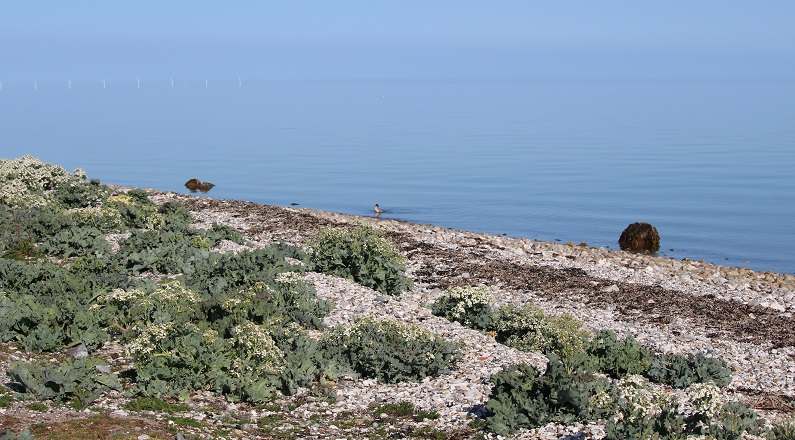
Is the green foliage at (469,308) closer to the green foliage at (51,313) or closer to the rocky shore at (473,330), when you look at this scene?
the rocky shore at (473,330)

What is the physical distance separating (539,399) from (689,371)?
462 cm

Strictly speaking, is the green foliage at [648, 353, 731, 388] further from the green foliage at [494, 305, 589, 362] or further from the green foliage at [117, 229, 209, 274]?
the green foliage at [117, 229, 209, 274]

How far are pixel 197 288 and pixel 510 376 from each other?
8.35m

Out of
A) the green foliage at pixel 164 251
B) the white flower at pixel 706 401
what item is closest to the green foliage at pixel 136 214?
the green foliage at pixel 164 251

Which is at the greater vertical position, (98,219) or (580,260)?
(98,219)

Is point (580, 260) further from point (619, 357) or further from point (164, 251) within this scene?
point (164, 251)

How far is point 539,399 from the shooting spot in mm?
12500

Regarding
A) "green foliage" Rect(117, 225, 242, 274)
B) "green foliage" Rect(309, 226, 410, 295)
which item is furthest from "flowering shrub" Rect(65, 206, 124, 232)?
"green foliage" Rect(309, 226, 410, 295)

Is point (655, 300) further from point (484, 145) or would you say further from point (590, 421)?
point (484, 145)

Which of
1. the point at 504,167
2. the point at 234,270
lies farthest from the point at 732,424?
the point at 504,167

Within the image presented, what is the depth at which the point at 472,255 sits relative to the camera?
93.1 feet

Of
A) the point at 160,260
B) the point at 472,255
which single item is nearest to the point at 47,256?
the point at 160,260

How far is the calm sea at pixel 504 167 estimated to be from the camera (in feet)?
159

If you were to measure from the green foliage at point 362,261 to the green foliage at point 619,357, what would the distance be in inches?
260
